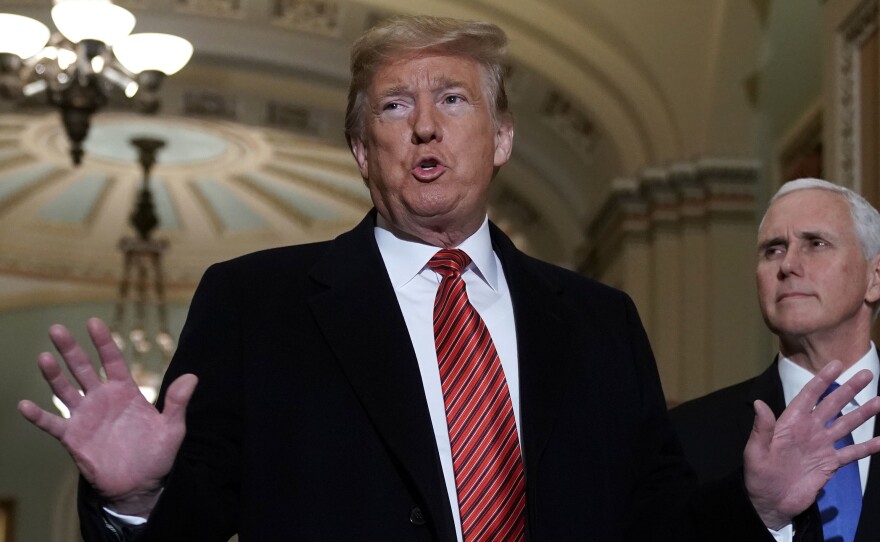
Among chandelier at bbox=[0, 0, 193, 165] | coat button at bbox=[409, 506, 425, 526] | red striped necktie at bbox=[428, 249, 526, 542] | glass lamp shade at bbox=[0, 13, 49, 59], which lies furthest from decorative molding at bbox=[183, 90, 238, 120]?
coat button at bbox=[409, 506, 425, 526]

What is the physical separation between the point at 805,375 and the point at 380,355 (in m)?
1.22

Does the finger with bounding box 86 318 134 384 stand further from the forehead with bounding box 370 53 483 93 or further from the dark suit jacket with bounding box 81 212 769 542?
the forehead with bounding box 370 53 483 93

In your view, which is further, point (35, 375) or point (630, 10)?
point (35, 375)

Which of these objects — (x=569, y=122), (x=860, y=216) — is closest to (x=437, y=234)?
(x=860, y=216)

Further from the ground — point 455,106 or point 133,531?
point 455,106

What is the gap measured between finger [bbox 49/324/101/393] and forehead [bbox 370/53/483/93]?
0.73 meters

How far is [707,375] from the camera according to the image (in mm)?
9219

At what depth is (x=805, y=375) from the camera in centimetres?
298

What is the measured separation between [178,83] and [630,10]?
387cm

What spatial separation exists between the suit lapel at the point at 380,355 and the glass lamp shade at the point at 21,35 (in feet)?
19.7

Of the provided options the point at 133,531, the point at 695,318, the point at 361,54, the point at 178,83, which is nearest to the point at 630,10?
the point at 695,318

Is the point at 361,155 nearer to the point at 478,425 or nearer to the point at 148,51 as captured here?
the point at 478,425

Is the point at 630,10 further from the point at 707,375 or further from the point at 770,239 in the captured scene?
the point at 770,239

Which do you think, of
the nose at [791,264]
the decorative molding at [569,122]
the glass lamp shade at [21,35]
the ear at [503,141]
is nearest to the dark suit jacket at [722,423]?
the nose at [791,264]
